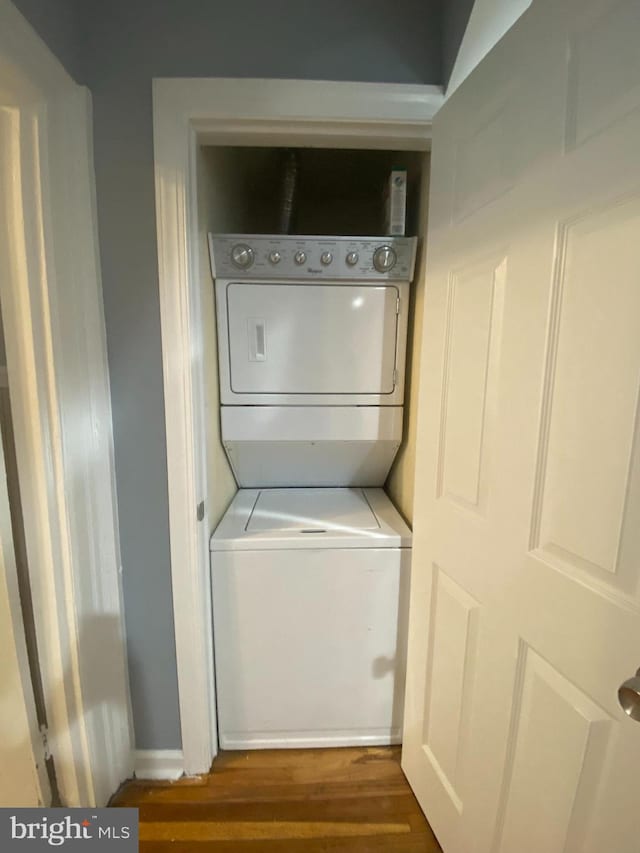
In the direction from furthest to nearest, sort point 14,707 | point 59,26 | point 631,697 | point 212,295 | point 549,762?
point 212,295 < point 14,707 < point 59,26 < point 549,762 < point 631,697

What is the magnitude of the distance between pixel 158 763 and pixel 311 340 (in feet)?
5.29

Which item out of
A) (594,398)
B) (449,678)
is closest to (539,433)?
(594,398)

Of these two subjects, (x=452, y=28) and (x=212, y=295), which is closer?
(x=452, y=28)

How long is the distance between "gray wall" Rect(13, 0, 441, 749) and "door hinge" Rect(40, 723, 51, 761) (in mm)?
1037

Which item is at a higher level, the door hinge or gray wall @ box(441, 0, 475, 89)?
gray wall @ box(441, 0, 475, 89)

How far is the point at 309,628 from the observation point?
52.9 inches

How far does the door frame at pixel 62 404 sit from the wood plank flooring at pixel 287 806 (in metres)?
0.23

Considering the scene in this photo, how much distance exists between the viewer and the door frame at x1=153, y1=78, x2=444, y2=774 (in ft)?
3.37

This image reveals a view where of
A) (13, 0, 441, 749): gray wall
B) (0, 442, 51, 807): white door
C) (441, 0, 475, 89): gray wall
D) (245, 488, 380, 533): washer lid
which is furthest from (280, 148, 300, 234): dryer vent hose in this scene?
(0, 442, 51, 807): white door

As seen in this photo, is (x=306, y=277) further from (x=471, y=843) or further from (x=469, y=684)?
(x=471, y=843)

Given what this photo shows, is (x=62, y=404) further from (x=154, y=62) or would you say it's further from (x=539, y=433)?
(x=539, y=433)

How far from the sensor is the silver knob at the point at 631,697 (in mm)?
557

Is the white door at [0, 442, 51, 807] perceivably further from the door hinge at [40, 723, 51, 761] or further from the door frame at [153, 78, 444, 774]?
the door frame at [153, 78, 444, 774]

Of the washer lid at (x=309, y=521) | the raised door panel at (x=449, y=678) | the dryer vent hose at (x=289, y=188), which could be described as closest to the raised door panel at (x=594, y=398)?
the raised door panel at (x=449, y=678)
